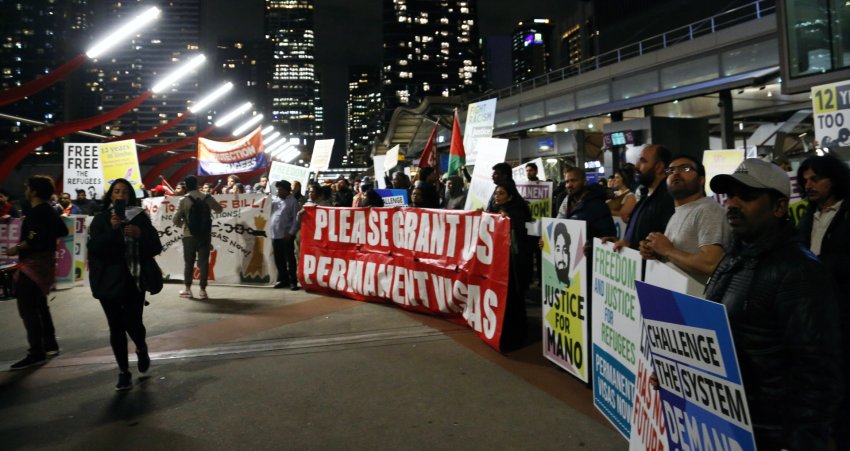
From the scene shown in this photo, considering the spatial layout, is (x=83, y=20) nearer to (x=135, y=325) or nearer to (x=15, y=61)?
(x=15, y=61)

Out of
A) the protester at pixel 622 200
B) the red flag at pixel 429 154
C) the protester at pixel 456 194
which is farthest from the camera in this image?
the red flag at pixel 429 154

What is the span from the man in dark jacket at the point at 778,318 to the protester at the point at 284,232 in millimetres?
8559

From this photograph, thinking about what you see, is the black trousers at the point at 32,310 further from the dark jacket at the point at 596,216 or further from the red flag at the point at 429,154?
the red flag at the point at 429,154

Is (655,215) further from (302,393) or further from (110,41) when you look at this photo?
(110,41)

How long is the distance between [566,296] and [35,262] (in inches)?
212

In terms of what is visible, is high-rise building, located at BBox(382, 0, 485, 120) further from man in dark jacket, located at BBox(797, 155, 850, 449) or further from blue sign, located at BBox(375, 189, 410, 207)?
man in dark jacket, located at BBox(797, 155, 850, 449)

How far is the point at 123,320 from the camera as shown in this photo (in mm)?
5078

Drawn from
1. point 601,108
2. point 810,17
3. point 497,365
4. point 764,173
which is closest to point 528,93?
point 601,108

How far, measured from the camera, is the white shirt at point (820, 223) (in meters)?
3.57

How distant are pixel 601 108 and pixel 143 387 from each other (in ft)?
86.6

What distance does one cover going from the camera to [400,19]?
18188 centimetres

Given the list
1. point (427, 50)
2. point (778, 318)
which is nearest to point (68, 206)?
point (778, 318)

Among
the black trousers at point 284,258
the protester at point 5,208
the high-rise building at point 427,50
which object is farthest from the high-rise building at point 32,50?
the black trousers at point 284,258

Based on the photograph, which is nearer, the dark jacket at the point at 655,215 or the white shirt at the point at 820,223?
the white shirt at the point at 820,223
